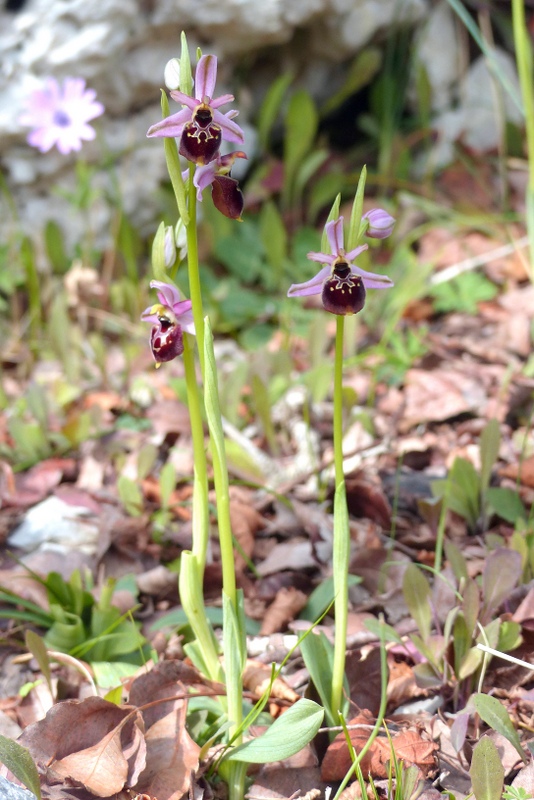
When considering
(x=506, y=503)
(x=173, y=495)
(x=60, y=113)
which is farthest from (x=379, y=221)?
(x=60, y=113)

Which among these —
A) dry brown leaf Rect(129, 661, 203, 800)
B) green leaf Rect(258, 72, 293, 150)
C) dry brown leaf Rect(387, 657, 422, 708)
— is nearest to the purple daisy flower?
green leaf Rect(258, 72, 293, 150)

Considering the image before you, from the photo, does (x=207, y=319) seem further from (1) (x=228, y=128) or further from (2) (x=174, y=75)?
(2) (x=174, y=75)

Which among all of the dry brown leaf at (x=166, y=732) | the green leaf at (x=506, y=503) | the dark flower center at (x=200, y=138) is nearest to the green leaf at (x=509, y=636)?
the green leaf at (x=506, y=503)

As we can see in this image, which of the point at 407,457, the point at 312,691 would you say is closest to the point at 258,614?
the point at 312,691

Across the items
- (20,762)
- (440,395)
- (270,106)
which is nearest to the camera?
(20,762)

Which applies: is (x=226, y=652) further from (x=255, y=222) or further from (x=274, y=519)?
(x=255, y=222)

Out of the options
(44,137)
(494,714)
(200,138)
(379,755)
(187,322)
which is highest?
(44,137)

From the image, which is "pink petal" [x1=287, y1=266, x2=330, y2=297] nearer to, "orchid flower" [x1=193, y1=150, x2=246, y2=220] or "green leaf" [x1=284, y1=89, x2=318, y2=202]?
"orchid flower" [x1=193, y1=150, x2=246, y2=220]
